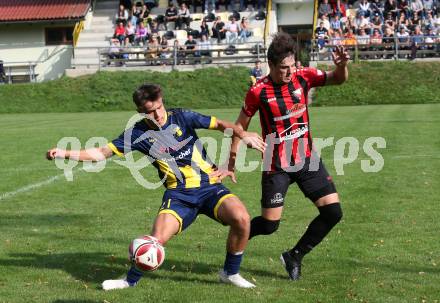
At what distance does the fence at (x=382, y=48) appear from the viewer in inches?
1446

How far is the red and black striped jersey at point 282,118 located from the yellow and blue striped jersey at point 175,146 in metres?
0.48

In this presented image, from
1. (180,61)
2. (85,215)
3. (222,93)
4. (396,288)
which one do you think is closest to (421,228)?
(396,288)

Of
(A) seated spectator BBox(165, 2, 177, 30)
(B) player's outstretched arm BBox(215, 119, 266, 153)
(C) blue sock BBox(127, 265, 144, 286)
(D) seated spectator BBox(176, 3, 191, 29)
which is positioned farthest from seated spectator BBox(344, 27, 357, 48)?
(C) blue sock BBox(127, 265, 144, 286)

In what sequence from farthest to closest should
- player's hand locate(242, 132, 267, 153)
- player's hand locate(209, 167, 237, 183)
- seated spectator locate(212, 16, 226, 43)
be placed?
seated spectator locate(212, 16, 226, 43), player's hand locate(209, 167, 237, 183), player's hand locate(242, 132, 267, 153)

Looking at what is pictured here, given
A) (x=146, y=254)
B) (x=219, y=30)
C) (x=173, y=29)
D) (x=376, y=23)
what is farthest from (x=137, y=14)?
(x=146, y=254)

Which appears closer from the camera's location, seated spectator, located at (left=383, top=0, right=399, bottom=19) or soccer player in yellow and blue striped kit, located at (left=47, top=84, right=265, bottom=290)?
soccer player in yellow and blue striped kit, located at (left=47, top=84, right=265, bottom=290)

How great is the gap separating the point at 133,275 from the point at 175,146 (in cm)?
112

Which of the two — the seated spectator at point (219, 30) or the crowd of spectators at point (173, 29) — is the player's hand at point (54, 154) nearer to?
the crowd of spectators at point (173, 29)

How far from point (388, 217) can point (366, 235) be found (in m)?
1.07

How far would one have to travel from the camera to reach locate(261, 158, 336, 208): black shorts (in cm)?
693

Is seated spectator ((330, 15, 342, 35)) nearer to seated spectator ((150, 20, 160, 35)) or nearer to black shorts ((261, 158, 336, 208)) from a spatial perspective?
seated spectator ((150, 20, 160, 35))

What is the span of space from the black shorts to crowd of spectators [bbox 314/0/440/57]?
30216 millimetres

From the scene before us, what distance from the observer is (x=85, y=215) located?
1017cm

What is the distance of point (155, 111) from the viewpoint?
6711 millimetres
